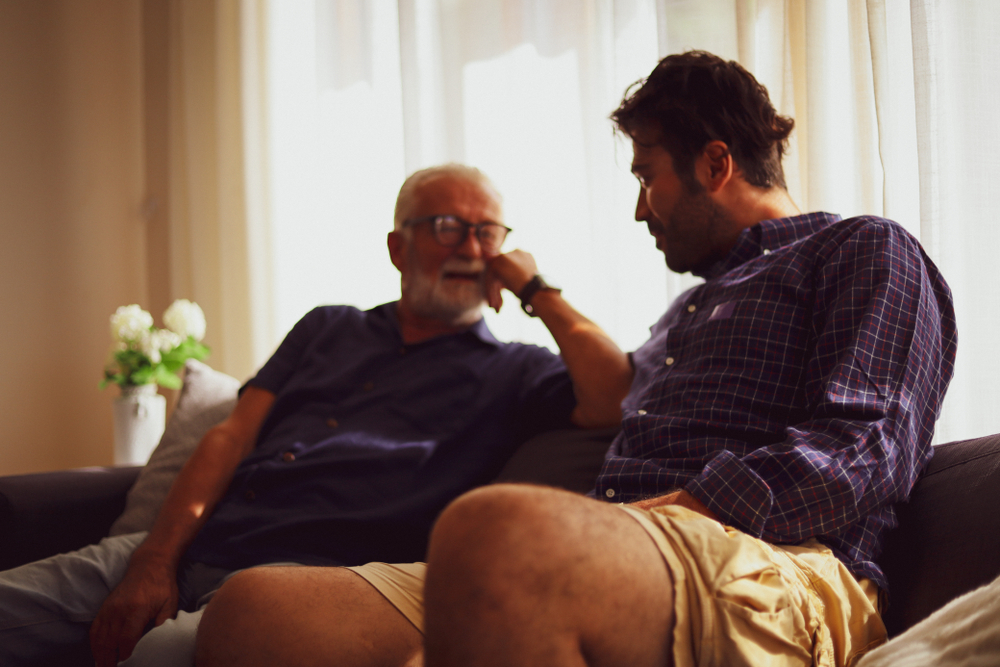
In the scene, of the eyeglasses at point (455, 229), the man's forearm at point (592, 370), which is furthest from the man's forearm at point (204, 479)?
the man's forearm at point (592, 370)

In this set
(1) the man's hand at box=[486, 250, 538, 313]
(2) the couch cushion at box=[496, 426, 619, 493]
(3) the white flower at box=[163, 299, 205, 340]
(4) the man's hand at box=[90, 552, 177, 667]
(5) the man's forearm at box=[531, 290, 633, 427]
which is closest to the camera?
(4) the man's hand at box=[90, 552, 177, 667]

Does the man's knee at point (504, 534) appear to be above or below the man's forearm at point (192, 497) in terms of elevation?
above

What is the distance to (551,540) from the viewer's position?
65cm

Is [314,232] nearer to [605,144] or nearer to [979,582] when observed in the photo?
[605,144]

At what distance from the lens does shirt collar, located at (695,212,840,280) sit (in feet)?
4.26

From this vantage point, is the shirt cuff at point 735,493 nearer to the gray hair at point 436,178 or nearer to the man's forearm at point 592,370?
the man's forearm at point 592,370

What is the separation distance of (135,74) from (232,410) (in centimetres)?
227

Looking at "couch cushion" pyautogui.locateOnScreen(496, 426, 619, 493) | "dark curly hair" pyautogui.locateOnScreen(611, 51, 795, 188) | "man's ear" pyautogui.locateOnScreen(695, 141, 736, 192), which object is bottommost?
"couch cushion" pyautogui.locateOnScreen(496, 426, 619, 493)

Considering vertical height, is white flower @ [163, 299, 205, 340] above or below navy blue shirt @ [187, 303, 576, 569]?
above

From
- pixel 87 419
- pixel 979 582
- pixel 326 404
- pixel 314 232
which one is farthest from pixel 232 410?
pixel 87 419

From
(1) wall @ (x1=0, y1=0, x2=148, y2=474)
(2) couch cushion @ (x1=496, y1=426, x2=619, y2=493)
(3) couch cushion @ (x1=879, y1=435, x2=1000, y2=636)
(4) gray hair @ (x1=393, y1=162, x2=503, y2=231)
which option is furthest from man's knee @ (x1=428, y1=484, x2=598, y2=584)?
(1) wall @ (x1=0, y1=0, x2=148, y2=474)

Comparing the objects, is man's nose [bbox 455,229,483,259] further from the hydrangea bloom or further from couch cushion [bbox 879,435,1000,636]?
the hydrangea bloom

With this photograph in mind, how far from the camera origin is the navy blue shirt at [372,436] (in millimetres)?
1431

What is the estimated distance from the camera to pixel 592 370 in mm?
1507
